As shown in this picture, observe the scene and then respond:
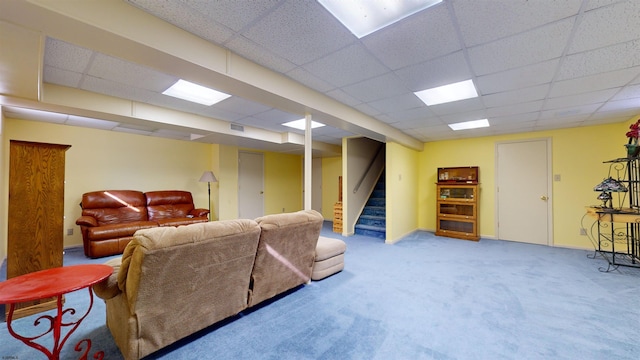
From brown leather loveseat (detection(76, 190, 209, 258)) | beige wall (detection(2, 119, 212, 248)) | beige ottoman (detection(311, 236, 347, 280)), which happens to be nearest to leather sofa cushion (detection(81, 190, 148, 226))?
brown leather loveseat (detection(76, 190, 209, 258))

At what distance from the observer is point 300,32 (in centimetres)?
188

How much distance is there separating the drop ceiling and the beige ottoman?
5.84 ft

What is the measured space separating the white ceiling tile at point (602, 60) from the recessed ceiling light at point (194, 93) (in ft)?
12.4

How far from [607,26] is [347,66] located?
194 centimetres

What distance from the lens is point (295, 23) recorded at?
178cm

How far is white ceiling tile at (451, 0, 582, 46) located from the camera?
1578 millimetres

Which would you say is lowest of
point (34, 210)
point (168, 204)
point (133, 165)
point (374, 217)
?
point (374, 217)

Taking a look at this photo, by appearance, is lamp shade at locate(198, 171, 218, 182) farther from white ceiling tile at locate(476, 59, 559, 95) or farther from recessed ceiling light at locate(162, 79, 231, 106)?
white ceiling tile at locate(476, 59, 559, 95)

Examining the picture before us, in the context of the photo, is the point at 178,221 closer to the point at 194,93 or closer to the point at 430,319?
the point at 194,93

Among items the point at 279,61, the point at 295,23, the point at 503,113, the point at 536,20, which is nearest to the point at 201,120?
the point at 279,61

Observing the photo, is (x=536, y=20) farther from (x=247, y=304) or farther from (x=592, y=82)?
(x=247, y=304)

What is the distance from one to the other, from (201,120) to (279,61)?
2.60 meters

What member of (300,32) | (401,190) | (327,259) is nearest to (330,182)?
(401,190)

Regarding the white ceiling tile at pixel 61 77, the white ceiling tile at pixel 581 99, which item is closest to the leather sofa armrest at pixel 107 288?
the white ceiling tile at pixel 61 77
